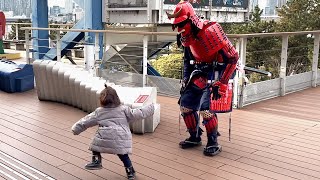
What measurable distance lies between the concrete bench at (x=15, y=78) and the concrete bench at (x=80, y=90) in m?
0.91

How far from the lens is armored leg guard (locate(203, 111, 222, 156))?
3941 millimetres

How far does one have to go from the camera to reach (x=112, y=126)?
329 centimetres

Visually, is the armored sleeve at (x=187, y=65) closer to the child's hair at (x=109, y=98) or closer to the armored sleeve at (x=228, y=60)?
Result: the armored sleeve at (x=228, y=60)

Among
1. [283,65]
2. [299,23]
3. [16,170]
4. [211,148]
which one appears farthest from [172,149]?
[299,23]

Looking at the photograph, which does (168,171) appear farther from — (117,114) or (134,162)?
(117,114)

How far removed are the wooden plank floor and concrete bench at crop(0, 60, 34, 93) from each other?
1233 millimetres

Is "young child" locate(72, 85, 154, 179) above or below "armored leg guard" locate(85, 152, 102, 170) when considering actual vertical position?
above

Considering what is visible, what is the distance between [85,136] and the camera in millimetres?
4559

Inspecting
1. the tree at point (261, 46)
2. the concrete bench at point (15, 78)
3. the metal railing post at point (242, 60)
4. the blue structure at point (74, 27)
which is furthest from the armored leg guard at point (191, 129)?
the tree at point (261, 46)

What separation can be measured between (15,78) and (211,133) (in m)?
4.32

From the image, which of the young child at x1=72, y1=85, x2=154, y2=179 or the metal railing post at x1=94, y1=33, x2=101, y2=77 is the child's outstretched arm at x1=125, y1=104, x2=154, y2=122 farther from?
the metal railing post at x1=94, y1=33, x2=101, y2=77

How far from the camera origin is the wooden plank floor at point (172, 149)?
11.6 ft

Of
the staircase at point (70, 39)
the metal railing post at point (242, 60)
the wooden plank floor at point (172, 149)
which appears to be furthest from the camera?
the staircase at point (70, 39)

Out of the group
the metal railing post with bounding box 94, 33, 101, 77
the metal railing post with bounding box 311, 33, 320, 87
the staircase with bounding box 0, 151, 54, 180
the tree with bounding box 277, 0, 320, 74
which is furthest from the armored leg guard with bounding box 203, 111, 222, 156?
the tree with bounding box 277, 0, 320, 74
